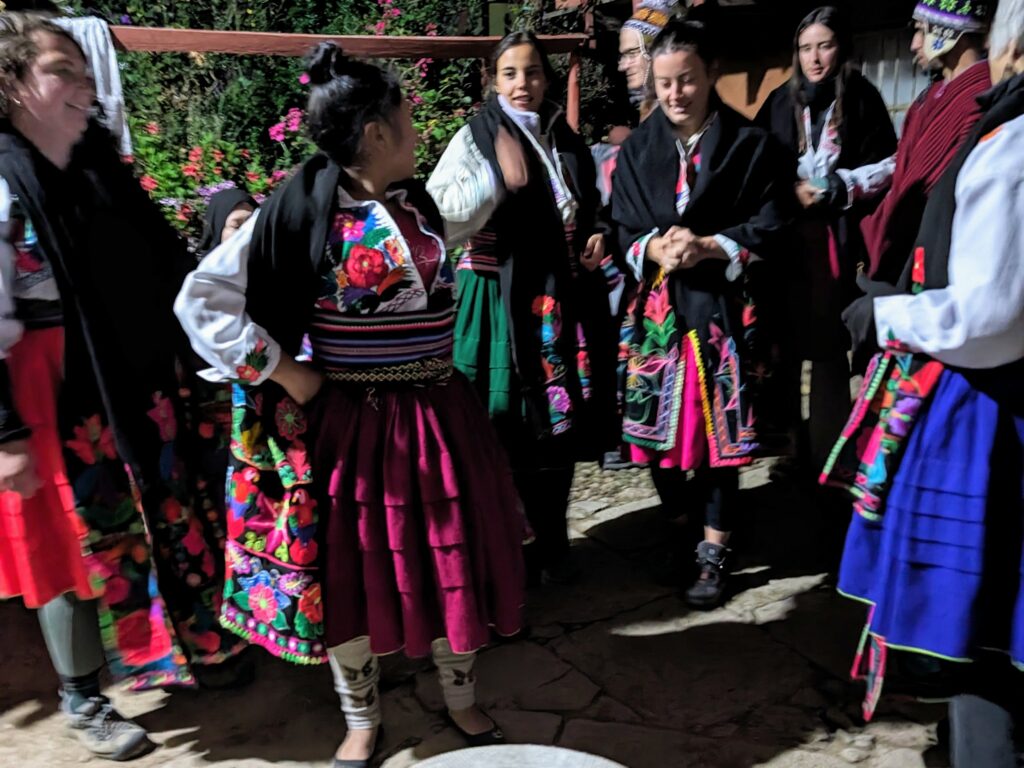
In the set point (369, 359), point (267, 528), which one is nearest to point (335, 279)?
point (369, 359)

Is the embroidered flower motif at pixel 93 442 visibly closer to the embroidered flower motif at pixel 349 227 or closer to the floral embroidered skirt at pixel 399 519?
the floral embroidered skirt at pixel 399 519

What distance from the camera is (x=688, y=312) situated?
123 inches

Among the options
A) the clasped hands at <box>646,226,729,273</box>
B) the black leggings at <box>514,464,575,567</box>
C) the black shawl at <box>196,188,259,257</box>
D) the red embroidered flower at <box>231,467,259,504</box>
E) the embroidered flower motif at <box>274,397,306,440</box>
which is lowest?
the black leggings at <box>514,464,575,567</box>

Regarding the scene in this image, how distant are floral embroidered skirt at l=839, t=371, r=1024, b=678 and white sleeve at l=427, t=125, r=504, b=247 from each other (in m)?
1.44

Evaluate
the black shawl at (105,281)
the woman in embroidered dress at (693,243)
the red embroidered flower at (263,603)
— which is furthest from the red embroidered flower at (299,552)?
the woman in embroidered dress at (693,243)

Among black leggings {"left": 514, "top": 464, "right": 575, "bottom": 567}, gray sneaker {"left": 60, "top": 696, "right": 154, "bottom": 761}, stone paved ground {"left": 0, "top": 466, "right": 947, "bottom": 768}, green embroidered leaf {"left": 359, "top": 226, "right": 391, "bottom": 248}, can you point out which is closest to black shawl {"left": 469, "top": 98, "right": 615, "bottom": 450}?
black leggings {"left": 514, "top": 464, "right": 575, "bottom": 567}

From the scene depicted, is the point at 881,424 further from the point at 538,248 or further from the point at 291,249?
the point at 291,249

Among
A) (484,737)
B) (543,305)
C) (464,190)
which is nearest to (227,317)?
(464,190)

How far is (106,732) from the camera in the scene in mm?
2633

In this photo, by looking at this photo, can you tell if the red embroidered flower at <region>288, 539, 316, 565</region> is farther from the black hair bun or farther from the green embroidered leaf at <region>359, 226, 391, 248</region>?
the black hair bun

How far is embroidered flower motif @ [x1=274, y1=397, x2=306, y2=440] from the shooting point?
224cm

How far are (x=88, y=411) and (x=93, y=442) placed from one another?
83mm

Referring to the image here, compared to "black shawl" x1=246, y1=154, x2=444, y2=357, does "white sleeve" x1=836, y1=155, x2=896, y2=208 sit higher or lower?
higher

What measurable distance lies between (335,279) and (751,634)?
1.92 meters
